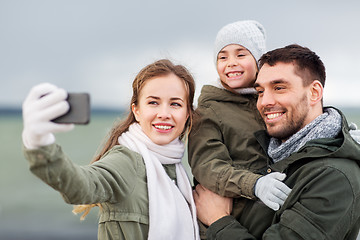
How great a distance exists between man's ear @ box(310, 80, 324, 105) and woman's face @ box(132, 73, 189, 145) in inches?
30.3

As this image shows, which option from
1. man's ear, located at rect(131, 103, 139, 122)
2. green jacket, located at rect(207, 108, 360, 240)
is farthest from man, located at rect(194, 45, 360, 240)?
man's ear, located at rect(131, 103, 139, 122)

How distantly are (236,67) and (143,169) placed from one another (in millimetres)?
987

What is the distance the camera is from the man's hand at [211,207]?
279cm

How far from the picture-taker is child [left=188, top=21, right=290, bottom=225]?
8.61 ft

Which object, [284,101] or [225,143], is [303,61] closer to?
[284,101]

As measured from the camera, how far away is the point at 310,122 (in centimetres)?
274

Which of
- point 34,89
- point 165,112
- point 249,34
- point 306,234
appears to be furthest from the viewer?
point 249,34

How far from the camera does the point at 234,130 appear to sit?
2.91 m

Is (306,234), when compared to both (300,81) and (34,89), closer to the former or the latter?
(300,81)

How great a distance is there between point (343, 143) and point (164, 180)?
1.02m

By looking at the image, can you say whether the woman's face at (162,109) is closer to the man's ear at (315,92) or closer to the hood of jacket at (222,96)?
the hood of jacket at (222,96)

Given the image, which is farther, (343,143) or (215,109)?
(215,109)

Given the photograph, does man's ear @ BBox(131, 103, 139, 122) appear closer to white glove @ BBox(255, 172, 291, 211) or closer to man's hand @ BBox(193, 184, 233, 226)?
man's hand @ BBox(193, 184, 233, 226)

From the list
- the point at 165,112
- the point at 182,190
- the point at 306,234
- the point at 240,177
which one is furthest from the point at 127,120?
the point at 306,234
